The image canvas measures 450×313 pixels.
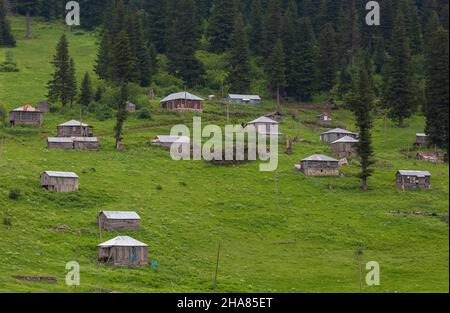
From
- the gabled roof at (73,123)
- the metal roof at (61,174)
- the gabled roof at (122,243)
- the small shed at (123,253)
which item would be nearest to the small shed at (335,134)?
the gabled roof at (73,123)

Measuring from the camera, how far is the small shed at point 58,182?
338 feet

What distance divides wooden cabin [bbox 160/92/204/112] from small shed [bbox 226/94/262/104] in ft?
24.8

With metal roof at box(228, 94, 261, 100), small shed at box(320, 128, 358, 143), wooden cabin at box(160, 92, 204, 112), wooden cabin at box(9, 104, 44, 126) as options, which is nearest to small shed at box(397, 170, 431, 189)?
small shed at box(320, 128, 358, 143)

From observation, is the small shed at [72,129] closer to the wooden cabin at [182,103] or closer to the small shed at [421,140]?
the wooden cabin at [182,103]

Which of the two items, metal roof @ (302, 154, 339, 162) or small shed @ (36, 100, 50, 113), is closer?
metal roof @ (302, 154, 339, 162)

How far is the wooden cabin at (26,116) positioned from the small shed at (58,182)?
2722cm

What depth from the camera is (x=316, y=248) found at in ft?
313

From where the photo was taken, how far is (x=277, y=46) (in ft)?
504

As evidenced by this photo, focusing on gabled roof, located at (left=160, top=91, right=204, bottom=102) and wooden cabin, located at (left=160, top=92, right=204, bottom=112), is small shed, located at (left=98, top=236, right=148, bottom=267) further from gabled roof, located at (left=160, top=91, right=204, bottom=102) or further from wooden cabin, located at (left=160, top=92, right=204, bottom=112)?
gabled roof, located at (left=160, top=91, right=204, bottom=102)

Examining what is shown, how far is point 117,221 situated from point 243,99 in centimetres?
5753

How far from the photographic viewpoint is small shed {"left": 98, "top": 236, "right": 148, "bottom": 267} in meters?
87.9

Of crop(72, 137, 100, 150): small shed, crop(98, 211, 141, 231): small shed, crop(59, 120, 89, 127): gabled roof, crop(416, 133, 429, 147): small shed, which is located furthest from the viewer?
crop(416, 133, 429, 147): small shed

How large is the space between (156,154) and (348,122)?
1373 inches

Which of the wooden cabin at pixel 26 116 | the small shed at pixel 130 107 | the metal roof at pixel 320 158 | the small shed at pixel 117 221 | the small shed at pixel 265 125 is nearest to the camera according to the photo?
the small shed at pixel 117 221
